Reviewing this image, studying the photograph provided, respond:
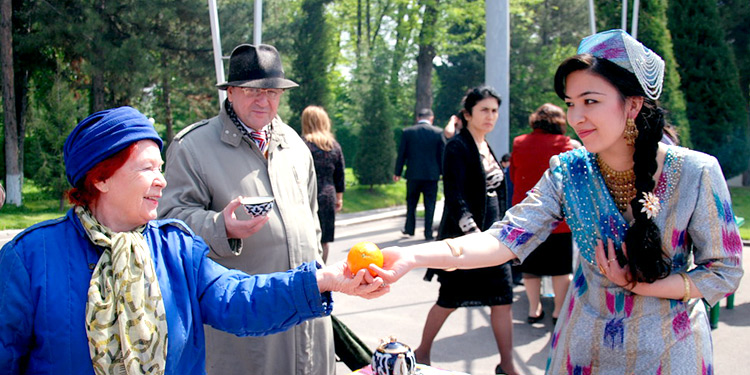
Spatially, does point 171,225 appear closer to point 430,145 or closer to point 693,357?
point 693,357

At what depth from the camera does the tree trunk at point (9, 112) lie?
13570 millimetres

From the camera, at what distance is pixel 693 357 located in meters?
1.94

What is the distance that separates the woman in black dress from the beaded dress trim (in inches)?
186

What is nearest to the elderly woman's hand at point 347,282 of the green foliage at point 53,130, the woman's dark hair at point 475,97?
the woman's dark hair at point 475,97

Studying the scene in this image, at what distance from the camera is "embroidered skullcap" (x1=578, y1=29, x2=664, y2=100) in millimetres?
1964

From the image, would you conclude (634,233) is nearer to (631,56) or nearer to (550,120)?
(631,56)

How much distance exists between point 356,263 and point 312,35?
698 inches

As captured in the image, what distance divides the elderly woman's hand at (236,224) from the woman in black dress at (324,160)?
420 cm

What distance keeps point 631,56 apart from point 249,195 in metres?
1.67

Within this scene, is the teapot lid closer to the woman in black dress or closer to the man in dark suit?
the woman in black dress

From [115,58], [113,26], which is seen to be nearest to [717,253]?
[115,58]

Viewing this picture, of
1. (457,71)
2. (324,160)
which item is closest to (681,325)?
(324,160)

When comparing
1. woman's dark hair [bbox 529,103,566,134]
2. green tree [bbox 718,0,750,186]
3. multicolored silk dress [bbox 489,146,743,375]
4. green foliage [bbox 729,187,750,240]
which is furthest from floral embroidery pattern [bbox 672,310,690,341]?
green tree [bbox 718,0,750,186]

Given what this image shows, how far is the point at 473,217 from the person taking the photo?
4.43 metres
